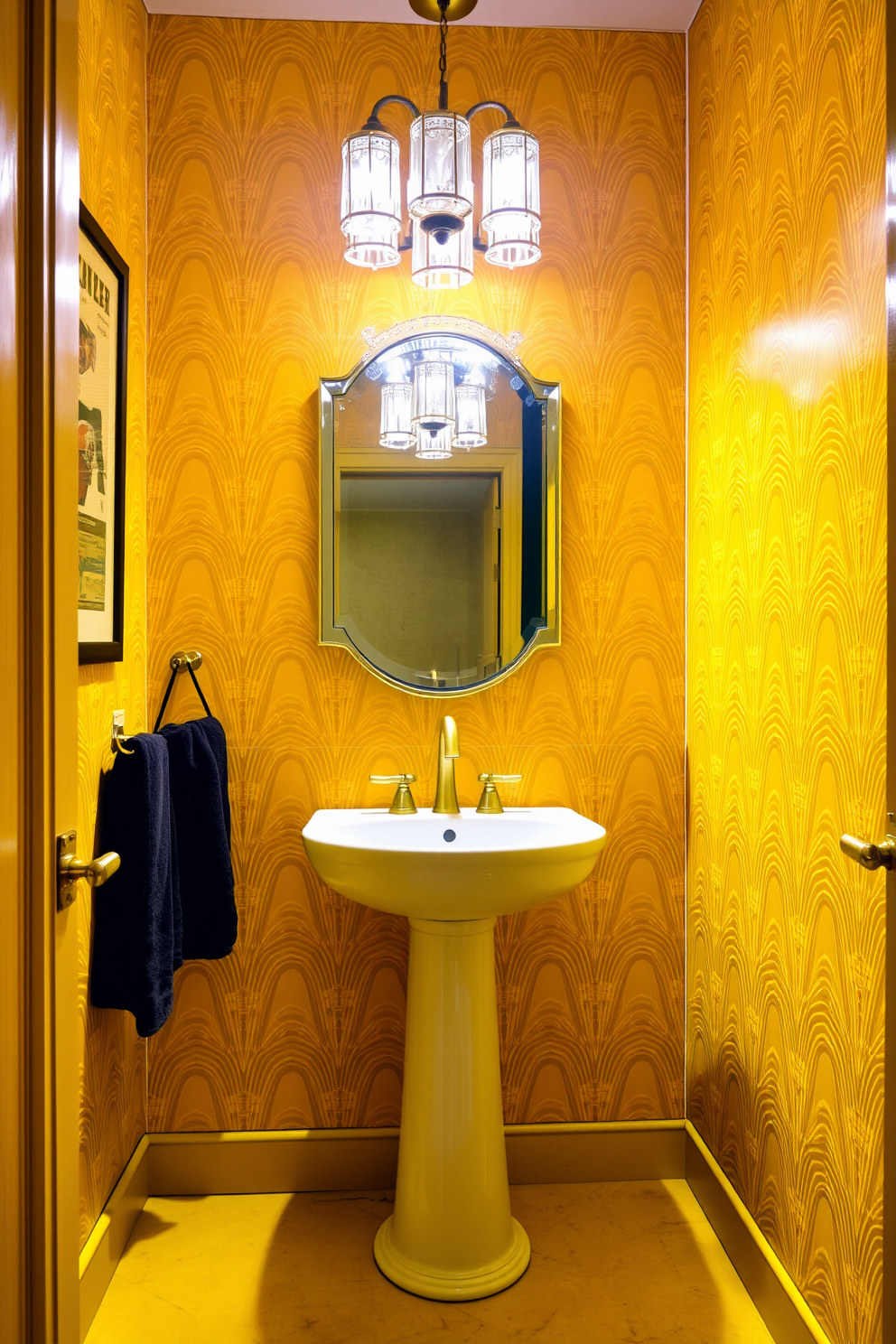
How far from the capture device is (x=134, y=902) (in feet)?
5.26

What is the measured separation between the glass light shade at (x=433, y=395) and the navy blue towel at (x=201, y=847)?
80 centimetres

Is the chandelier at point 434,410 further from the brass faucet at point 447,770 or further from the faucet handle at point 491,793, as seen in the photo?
the faucet handle at point 491,793

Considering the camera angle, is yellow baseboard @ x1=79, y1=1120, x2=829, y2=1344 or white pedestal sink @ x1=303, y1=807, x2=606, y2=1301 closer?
white pedestal sink @ x1=303, y1=807, x2=606, y2=1301

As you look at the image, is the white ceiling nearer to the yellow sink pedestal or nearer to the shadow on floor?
the yellow sink pedestal

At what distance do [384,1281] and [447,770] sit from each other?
3.09 ft

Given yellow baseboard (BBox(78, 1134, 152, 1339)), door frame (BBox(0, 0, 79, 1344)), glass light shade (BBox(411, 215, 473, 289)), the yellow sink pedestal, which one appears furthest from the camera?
glass light shade (BBox(411, 215, 473, 289))

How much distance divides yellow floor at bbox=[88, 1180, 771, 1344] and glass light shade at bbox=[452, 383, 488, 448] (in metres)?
1.61

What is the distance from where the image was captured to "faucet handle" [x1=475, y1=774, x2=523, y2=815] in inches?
74.7

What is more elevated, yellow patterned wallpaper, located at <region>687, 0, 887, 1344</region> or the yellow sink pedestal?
yellow patterned wallpaper, located at <region>687, 0, 887, 1344</region>

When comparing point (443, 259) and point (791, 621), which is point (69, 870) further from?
point (443, 259)

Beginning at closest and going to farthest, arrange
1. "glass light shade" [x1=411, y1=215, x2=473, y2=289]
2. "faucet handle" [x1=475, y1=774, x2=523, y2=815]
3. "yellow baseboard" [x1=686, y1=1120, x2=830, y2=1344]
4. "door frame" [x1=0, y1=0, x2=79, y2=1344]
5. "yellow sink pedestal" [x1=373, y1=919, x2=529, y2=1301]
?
"door frame" [x1=0, y1=0, x2=79, y2=1344], "yellow baseboard" [x1=686, y1=1120, x2=830, y2=1344], "yellow sink pedestal" [x1=373, y1=919, x2=529, y2=1301], "glass light shade" [x1=411, y1=215, x2=473, y2=289], "faucet handle" [x1=475, y1=774, x2=523, y2=815]

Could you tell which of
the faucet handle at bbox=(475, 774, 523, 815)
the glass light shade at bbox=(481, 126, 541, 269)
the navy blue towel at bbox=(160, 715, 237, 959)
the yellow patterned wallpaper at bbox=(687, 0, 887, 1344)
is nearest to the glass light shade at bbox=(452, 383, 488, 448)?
the glass light shade at bbox=(481, 126, 541, 269)

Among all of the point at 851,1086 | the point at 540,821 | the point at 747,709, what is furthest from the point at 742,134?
the point at 851,1086

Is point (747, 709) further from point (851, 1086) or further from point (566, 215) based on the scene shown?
point (566, 215)
